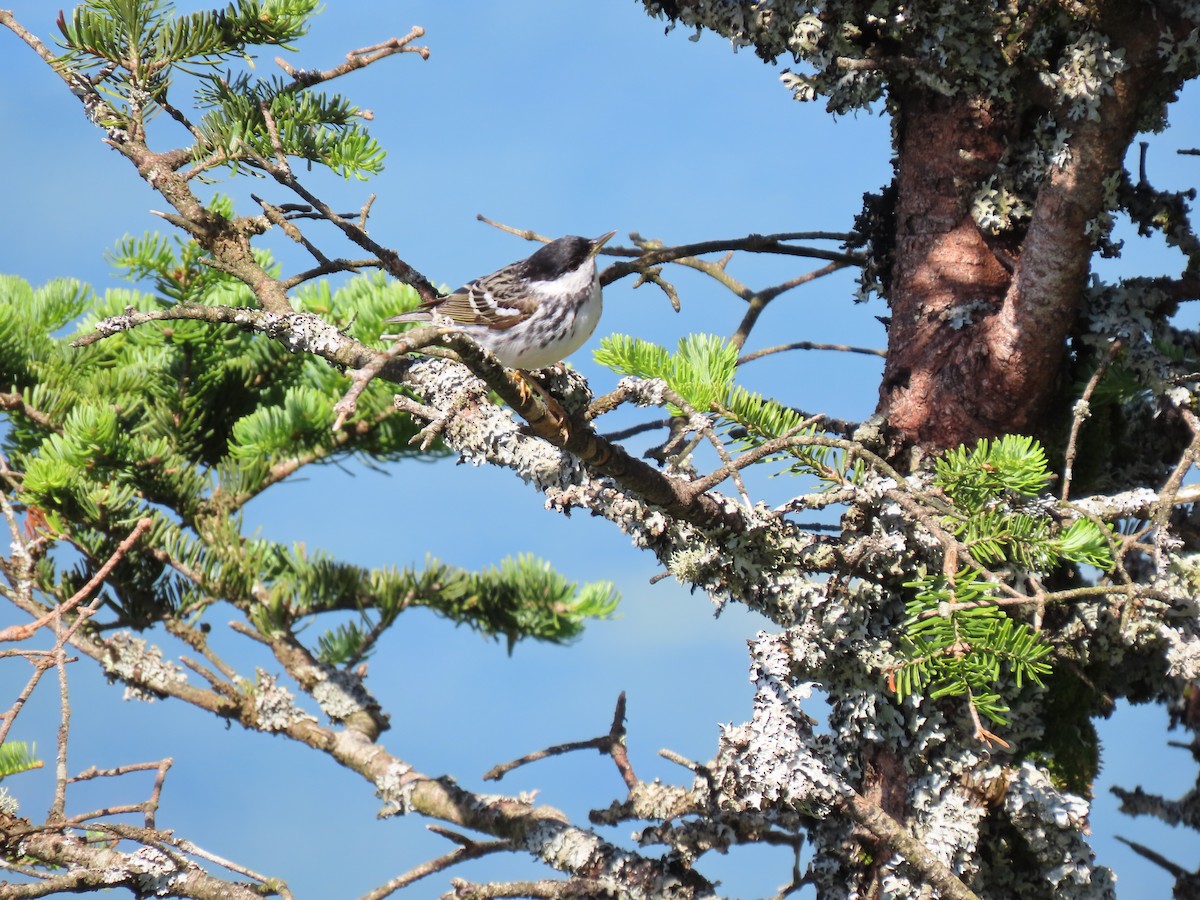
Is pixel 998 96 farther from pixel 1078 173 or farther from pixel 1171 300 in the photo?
pixel 1171 300

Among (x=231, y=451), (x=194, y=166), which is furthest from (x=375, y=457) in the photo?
(x=194, y=166)

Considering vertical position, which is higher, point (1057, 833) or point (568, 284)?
point (568, 284)

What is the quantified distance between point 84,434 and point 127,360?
0.68 metres

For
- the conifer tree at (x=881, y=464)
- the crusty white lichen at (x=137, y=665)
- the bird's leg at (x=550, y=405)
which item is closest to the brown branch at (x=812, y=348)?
the conifer tree at (x=881, y=464)

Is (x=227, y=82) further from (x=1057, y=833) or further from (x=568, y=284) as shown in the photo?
(x=1057, y=833)

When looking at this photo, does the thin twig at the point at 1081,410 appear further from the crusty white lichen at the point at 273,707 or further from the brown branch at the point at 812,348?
the crusty white lichen at the point at 273,707

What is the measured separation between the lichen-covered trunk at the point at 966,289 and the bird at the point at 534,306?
80 cm

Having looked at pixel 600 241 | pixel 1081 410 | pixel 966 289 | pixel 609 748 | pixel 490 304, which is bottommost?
pixel 609 748

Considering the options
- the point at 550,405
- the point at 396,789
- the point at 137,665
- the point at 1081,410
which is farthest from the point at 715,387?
the point at 137,665

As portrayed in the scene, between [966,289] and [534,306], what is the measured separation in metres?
1.09

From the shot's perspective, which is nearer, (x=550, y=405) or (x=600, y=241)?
(x=550, y=405)

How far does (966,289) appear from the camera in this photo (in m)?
2.66

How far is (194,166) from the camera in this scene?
2.83m

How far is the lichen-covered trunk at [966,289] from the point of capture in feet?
7.91
